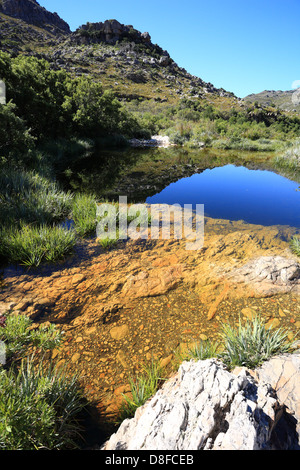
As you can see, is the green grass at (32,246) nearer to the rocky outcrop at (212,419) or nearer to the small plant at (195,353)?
the small plant at (195,353)

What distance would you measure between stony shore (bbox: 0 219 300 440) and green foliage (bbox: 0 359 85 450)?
0.34 meters

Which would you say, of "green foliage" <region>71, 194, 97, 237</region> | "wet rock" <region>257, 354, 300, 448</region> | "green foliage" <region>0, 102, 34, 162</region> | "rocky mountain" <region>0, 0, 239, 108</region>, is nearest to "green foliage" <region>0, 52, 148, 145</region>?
"green foliage" <region>0, 102, 34, 162</region>

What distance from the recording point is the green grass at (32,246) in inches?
169

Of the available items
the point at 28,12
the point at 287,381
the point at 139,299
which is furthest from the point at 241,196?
the point at 28,12

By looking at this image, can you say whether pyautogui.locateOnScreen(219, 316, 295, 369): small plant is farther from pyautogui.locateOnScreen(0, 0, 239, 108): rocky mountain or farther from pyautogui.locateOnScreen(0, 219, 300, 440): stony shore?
pyautogui.locateOnScreen(0, 0, 239, 108): rocky mountain

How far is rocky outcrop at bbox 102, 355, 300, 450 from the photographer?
4.35 ft

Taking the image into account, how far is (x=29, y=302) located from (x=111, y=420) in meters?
2.13

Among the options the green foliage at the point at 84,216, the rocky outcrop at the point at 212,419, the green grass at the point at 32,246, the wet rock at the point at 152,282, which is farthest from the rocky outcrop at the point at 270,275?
the green foliage at the point at 84,216

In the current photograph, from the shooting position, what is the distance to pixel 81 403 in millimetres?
2109

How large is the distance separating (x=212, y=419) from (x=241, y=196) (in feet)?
30.2

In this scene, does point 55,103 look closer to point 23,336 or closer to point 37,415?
point 23,336
